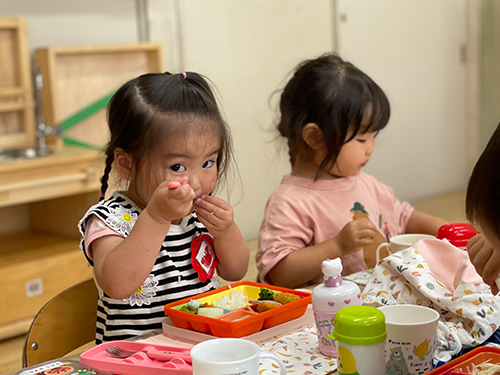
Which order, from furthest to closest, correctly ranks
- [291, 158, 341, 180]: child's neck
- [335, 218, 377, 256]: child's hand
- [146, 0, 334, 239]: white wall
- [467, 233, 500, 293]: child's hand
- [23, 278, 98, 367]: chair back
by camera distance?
[146, 0, 334, 239]: white wall → [291, 158, 341, 180]: child's neck → [335, 218, 377, 256]: child's hand → [23, 278, 98, 367]: chair back → [467, 233, 500, 293]: child's hand

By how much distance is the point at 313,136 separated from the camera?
1.52m

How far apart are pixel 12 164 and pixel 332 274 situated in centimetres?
192

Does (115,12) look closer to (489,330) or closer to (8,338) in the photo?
(8,338)

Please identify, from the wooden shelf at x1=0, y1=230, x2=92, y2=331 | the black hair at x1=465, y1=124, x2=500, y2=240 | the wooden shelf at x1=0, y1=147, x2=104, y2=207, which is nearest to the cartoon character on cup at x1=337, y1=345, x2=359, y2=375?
the black hair at x1=465, y1=124, x2=500, y2=240

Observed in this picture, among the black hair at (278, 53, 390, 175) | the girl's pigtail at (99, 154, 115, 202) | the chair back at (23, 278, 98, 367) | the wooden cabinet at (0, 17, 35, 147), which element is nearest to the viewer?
the chair back at (23, 278, 98, 367)

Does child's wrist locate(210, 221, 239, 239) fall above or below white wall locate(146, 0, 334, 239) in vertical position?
below

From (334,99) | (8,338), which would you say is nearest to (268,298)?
(334,99)

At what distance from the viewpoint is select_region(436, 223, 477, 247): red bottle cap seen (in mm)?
1143

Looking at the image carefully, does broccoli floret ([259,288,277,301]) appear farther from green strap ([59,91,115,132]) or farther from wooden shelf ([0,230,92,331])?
green strap ([59,91,115,132])

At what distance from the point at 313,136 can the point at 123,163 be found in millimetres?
542

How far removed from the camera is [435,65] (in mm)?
4434

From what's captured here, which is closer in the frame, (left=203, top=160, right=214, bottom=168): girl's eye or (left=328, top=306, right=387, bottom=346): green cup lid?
(left=328, top=306, right=387, bottom=346): green cup lid

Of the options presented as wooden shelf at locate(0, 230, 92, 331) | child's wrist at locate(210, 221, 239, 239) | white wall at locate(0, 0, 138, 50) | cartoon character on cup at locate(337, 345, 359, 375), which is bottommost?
wooden shelf at locate(0, 230, 92, 331)

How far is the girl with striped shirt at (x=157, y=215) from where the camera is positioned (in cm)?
102
